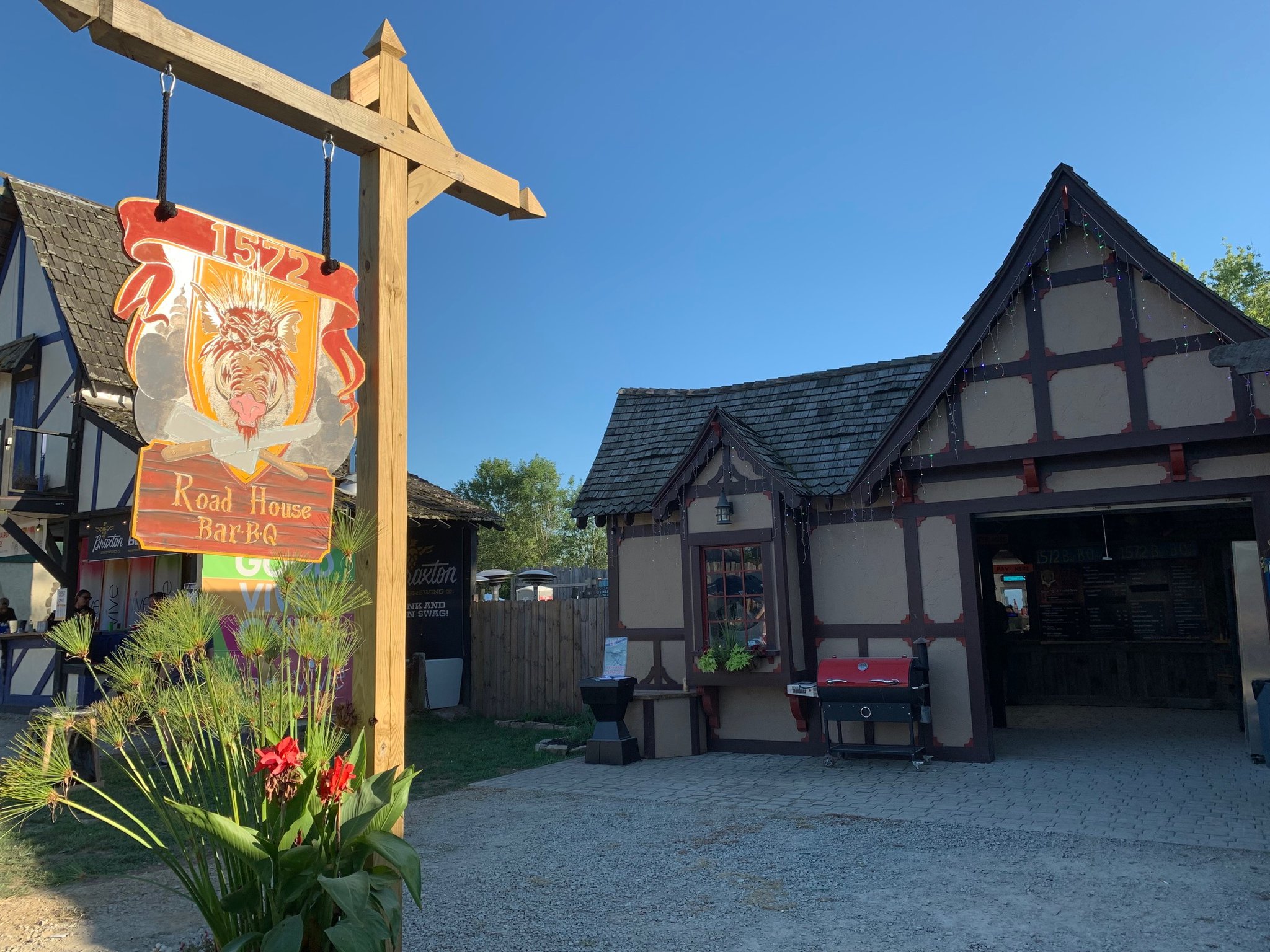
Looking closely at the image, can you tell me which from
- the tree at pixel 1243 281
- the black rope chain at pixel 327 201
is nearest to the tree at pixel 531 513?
the tree at pixel 1243 281

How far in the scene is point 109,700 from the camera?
11.1ft

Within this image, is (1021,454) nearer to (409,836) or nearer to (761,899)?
(761,899)

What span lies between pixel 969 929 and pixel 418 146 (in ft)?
15.4

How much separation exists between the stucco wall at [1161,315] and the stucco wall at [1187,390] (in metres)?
0.22

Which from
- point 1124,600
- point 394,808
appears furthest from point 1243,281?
point 394,808

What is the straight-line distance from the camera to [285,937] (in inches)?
121

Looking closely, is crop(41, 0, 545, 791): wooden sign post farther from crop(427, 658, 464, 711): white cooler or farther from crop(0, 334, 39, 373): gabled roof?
crop(0, 334, 39, 373): gabled roof

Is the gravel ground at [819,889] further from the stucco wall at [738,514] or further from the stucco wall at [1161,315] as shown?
the stucco wall at [1161,315]

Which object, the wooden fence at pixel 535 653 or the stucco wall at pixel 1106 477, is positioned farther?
the wooden fence at pixel 535 653

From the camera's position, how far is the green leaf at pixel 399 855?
3.26 m

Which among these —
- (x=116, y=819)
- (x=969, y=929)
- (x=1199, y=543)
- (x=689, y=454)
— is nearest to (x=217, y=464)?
(x=969, y=929)

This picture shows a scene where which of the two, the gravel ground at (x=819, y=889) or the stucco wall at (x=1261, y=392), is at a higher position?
the stucco wall at (x=1261, y=392)

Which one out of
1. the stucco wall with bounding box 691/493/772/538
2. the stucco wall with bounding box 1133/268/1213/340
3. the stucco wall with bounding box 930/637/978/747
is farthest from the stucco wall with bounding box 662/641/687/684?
the stucco wall with bounding box 1133/268/1213/340

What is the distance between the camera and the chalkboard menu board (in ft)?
43.0
